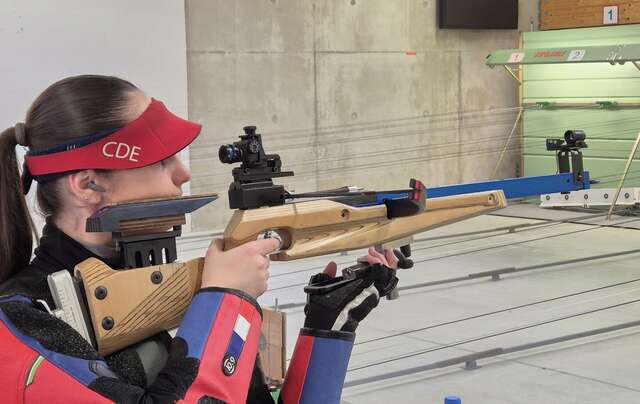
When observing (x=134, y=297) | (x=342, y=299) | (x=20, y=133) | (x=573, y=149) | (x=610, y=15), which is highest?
(x=610, y=15)

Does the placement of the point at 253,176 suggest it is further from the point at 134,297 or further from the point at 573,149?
the point at 573,149

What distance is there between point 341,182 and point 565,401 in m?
5.83

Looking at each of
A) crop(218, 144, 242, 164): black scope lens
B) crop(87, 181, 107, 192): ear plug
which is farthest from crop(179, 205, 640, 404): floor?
crop(87, 181, 107, 192): ear plug

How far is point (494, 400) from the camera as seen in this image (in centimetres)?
366

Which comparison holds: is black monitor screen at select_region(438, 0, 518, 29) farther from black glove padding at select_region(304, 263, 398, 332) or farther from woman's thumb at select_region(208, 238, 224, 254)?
woman's thumb at select_region(208, 238, 224, 254)

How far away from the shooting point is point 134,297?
1329 millimetres

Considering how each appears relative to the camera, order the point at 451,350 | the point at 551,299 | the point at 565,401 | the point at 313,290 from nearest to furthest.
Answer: the point at 313,290 < the point at 565,401 < the point at 451,350 < the point at 551,299

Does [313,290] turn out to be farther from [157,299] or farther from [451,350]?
[451,350]

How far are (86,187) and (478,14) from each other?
9.31 metres

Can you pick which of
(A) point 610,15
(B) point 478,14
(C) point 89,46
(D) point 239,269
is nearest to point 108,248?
(D) point 239,269

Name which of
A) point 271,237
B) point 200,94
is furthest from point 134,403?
point 200,94

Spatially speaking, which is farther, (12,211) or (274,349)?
(274,349)

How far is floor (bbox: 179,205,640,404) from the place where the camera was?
3.82 meters

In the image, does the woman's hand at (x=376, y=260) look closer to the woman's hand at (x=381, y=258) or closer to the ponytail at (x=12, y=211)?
the woman's hand at (x=381, y=258)
